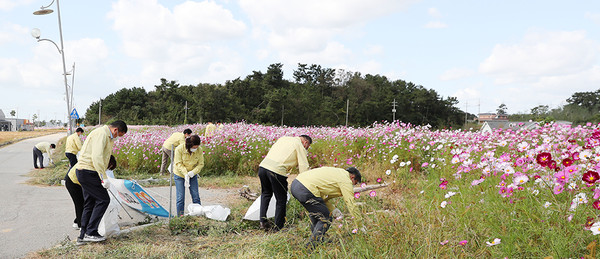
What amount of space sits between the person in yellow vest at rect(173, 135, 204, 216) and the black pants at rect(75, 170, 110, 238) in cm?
141

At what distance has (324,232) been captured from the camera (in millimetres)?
4023

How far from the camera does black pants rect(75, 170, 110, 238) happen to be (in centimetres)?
467

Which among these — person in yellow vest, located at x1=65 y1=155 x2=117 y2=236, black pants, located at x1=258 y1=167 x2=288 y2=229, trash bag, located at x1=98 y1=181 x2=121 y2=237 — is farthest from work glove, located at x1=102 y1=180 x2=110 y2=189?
black pants, located at x1=258 y1=167 x2=288 y2=229

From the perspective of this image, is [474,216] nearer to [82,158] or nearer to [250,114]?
[82,158]

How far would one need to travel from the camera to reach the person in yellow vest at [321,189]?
13.4 ft

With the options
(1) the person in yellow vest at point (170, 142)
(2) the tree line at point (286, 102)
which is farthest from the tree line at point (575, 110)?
(1) the person in yellow vest at point (170, 142)

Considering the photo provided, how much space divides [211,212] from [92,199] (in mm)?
1613

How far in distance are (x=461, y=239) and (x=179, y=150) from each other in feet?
14.3

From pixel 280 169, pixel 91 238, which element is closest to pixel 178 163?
pixel 91 238

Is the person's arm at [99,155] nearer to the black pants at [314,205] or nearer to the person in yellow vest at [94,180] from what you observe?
the person in yellow vest at [94,180]

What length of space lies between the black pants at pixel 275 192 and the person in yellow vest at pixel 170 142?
4.59 m

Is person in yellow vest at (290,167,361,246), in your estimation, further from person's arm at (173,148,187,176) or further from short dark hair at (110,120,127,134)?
person's arm at (173,148,187,176)

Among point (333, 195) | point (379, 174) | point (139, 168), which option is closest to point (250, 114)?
point (139, 168)

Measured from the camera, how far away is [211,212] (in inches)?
227
